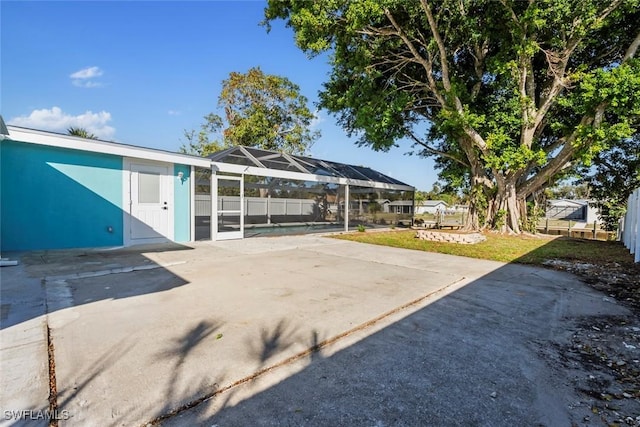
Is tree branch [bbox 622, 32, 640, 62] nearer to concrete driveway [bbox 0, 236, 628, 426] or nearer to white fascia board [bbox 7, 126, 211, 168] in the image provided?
concrete driveway [bbox 0, 236, 628, 426]

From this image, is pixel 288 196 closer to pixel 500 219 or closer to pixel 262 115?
pixel 262 115

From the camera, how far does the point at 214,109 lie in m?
19.9

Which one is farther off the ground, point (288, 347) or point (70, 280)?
point (70, 280)

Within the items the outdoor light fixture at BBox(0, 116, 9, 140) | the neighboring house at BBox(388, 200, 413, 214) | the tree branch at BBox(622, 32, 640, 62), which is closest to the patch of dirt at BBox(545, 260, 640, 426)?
the outdoor light fixture at BBox(0, 116, 9, 140)

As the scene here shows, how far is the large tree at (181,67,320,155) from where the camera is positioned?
18.5 meters

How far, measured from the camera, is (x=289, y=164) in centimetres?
1082

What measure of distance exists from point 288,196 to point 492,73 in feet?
28.5

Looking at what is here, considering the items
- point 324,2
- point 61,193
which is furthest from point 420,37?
point 61,193

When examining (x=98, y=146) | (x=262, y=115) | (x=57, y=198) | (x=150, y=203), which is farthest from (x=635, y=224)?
(x=262, y=115)

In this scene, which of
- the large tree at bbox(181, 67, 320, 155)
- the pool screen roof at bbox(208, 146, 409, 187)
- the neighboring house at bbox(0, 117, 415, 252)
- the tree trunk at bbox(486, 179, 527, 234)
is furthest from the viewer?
the large tree at bbox(181, 67, 320, 155)

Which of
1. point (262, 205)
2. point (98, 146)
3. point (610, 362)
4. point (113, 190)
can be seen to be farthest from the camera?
point (262, 205)

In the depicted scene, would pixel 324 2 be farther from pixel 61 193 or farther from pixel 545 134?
pixel 545 134

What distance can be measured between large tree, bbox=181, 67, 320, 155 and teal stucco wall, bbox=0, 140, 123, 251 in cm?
1202

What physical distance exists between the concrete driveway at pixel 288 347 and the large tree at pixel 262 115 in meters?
14.8
